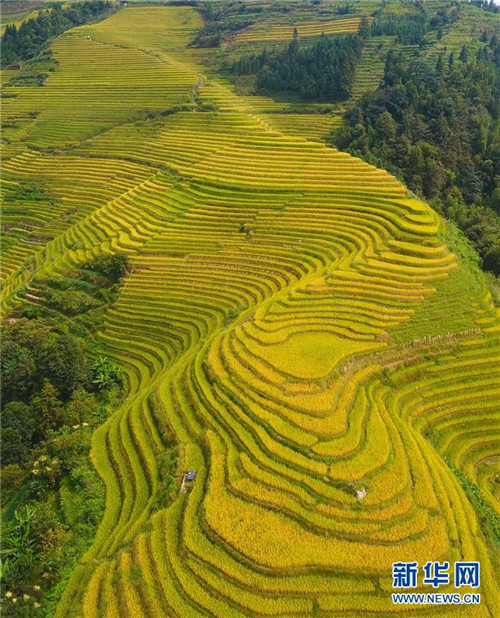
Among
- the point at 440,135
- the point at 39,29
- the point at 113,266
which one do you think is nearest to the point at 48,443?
the point at 113,266

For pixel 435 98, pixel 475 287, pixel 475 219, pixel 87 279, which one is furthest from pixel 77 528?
pixel 435 98

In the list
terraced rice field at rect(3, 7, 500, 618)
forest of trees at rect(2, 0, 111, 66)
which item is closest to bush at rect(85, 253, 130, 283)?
terraced rice field at rect(3, 7, 500, 618)

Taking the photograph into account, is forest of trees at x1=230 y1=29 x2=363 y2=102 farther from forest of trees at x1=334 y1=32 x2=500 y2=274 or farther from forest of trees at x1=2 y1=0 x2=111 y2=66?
forest of trees at x1=2 y1=0 x2=111 y2=66

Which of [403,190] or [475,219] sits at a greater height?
[403,190]

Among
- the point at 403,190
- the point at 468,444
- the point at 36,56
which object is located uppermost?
the point at 36,56

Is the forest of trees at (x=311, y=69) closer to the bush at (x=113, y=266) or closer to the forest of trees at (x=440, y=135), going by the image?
the forest of trees at (x=440, y=135)

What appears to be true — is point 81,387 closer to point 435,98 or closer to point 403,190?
point 403,190

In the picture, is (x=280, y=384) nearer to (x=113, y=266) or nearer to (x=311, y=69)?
(x=113, y=266)
